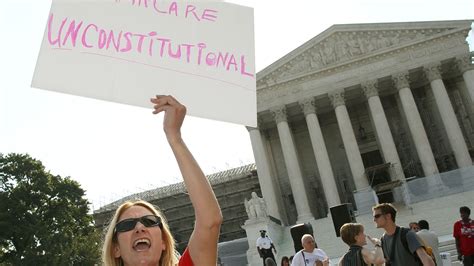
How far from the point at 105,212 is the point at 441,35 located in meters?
41.8

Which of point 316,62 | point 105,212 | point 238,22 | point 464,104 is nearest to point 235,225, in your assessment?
point 105,212

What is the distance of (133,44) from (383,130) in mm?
38002

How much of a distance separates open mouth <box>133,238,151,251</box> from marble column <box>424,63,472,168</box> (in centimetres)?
A: 3857

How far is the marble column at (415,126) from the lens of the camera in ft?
122

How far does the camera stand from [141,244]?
92.4 inches

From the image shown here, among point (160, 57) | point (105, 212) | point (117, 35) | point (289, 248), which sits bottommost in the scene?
point (289, 248)

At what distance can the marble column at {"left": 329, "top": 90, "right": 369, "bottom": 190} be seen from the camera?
3831cm

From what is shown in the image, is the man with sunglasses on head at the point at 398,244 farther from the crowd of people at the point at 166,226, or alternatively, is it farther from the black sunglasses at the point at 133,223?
the black sunglasses at the point at 133,223

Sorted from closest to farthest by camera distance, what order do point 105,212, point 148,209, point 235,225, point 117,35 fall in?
point 148,209 → point 117,35 → point 235,225 → point 105,212

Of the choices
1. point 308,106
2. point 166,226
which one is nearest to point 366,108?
point 308,106

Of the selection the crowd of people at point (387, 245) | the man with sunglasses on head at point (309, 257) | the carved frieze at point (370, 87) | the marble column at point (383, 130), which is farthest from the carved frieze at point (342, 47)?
the crowd of people at point (387, 245)

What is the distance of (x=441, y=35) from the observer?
38875mm

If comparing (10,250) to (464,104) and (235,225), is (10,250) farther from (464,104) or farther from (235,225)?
→ (464,104)

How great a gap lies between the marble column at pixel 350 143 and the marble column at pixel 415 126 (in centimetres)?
450
